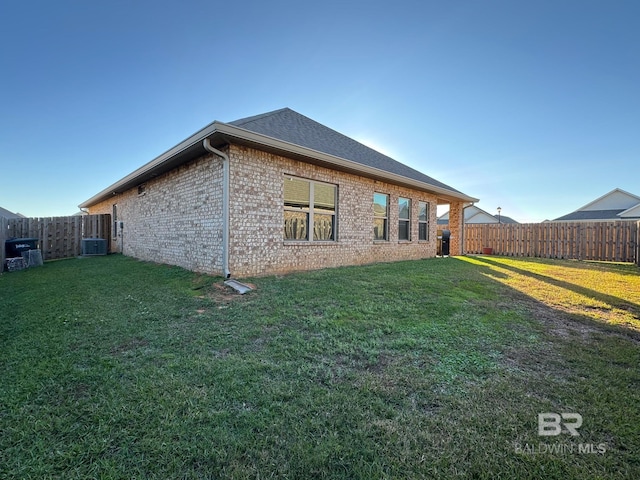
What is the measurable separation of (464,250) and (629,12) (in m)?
10.6

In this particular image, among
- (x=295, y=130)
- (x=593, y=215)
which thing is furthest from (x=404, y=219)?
(x=593, y=215)

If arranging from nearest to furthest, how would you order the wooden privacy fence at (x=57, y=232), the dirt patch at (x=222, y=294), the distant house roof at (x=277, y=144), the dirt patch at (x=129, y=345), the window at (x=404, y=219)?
the dirt patch at (x=129, y=345) < the dirt patch at (x=222, y=294) < the distant house roof at (x=277, y=144) < the window at (x=404, y=219) < the wooden privacy fence at (x=57, y=232)

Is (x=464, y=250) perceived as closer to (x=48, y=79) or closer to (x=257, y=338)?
(x=257, y=338)

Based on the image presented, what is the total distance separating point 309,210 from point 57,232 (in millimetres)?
11866

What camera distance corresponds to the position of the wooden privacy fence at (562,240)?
1208 cm

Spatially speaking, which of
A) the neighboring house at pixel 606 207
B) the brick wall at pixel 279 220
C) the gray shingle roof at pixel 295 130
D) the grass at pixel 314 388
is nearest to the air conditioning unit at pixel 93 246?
the grass at pixel 314 388

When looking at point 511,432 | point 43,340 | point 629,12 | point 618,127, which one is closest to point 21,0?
point 43,340

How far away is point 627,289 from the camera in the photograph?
604 centimetres

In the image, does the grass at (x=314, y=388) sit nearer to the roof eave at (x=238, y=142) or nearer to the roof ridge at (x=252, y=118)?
Answer: the roof eave at (x=238, y=142)

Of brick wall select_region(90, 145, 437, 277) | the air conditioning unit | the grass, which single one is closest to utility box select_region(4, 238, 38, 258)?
the air conditioning unit

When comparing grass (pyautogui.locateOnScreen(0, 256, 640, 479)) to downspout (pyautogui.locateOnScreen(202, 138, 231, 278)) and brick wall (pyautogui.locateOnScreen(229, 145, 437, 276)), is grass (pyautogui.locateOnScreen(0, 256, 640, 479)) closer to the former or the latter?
downspout (pyautogui.locateOnScreen(202, 138, 231, 278))

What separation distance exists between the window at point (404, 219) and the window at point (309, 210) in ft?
12.1

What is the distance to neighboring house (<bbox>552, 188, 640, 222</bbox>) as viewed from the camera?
88.1ft

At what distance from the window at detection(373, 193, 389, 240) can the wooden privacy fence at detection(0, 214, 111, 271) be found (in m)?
13.2
